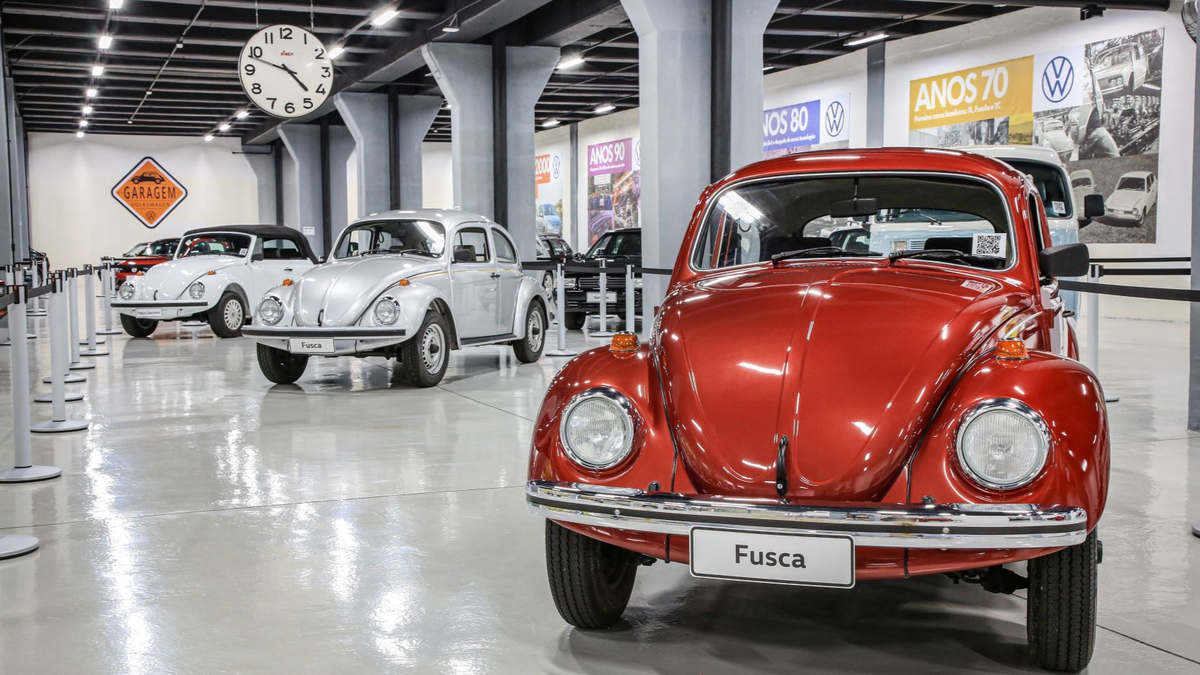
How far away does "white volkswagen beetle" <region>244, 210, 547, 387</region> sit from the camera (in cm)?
879

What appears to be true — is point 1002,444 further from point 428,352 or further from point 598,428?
point 428,352

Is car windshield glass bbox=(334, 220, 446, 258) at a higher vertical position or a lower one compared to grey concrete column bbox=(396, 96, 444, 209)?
lower

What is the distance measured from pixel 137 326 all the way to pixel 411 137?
942 centimetres

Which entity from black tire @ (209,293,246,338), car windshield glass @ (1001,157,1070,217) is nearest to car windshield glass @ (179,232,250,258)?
black tire @ (209,293,246,338)

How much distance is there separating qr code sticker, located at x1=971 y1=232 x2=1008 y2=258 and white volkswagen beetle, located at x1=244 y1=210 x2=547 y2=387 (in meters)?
5.66

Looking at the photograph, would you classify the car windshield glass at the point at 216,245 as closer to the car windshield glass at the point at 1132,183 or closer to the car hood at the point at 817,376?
the car hood at the point at 817,376

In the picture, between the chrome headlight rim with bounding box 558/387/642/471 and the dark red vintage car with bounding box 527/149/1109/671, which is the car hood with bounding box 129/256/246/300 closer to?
the dark red vintage car with bounding box 527/149/1109/671

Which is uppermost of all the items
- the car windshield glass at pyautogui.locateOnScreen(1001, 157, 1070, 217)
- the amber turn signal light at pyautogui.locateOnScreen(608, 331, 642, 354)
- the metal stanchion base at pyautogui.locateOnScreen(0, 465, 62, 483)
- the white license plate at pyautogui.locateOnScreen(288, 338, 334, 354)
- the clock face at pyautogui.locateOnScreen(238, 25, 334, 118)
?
the clock face at pyautogui.locateOnScreen(238, 25, 334, 118)

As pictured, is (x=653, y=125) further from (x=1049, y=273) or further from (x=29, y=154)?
(x=29, y=154)

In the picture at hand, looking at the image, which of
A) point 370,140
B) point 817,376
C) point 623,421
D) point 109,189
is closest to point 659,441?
point 623,421

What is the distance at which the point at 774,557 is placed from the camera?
2709mm

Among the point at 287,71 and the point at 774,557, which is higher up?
the point at 287,71

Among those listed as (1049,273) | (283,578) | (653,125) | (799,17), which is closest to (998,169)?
(1049,273)

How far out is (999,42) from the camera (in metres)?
17.7
